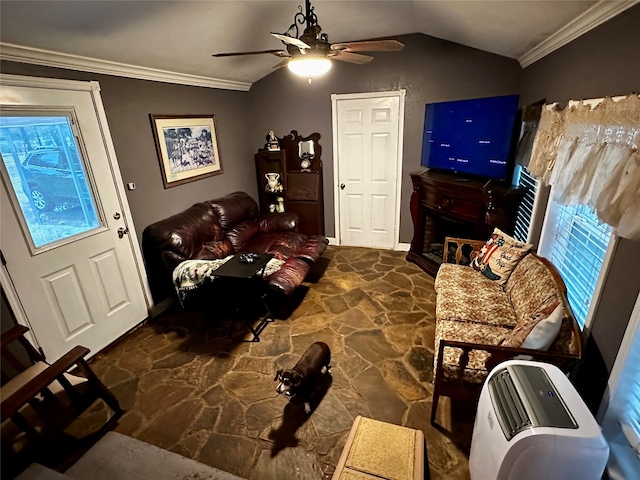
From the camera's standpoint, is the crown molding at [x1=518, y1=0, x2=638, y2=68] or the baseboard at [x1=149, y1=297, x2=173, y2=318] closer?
the crown molding at [x1=518, y1=0, x2=638, y2=68]

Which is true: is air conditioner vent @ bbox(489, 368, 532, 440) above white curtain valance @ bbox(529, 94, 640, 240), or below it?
below

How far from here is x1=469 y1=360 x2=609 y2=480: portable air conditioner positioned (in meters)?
1.22

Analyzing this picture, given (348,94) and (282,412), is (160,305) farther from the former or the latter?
(348,94)

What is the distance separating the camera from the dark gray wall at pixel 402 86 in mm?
3669

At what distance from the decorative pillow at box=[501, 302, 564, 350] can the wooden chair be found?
2.56 meters

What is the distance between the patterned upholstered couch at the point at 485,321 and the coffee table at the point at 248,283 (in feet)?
5.16

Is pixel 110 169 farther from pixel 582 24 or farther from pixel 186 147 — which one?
pixel 582 24

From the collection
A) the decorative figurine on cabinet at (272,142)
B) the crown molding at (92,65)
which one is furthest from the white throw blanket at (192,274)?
the decorative figurine on cabinet at (272,142)

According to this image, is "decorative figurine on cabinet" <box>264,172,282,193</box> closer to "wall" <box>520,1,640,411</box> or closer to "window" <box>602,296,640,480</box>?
"wall" <box>520,1,640,411</box>

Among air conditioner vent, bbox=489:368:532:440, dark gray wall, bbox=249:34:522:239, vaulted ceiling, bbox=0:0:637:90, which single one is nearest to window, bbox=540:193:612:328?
air conditioner vent, bbox=489:368:532:440

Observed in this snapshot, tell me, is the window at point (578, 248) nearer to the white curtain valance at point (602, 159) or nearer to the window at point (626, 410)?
the white curtain valance at point (602, 159)

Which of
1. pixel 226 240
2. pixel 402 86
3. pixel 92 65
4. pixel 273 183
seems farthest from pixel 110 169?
pixel 402 86

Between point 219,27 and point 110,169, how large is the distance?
157cm

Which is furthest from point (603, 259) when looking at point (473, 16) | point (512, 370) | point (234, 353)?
point (234, 353)
